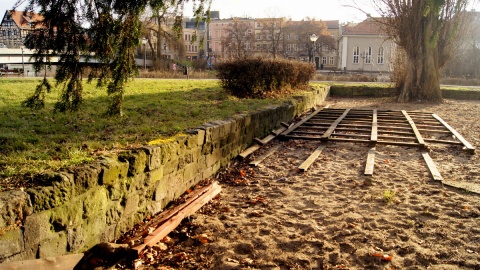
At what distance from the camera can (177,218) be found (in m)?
4.59

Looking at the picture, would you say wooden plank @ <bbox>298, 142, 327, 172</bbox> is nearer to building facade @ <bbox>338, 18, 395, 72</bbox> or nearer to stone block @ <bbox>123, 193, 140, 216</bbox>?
stone block @ <bbox>123, 193, 140, 216</bbox>

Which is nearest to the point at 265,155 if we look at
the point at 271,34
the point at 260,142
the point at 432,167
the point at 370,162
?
the point at 260,142

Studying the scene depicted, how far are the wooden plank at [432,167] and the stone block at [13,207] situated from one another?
558 cm

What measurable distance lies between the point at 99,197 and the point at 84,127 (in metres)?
3.05

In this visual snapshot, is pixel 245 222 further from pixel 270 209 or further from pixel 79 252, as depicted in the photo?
pixel 79 252

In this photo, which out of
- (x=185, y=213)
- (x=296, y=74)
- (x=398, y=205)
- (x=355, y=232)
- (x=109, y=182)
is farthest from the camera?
(x=296, y=74)

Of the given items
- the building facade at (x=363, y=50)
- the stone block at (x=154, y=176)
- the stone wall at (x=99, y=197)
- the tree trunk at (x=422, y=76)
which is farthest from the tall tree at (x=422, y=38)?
the building facade at (x=363, y=50)

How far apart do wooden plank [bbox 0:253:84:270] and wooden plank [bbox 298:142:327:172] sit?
14.1 ft

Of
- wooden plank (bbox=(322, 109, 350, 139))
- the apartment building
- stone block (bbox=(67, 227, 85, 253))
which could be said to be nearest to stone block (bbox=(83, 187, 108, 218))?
stone block (bbox=(67, 227, 85, 253))

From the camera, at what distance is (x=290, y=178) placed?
259 inches

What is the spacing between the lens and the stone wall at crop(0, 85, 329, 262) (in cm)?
288

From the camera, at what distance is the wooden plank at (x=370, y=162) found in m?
6.61

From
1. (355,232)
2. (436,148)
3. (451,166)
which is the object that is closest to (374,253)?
(355,232)

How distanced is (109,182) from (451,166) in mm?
5903
